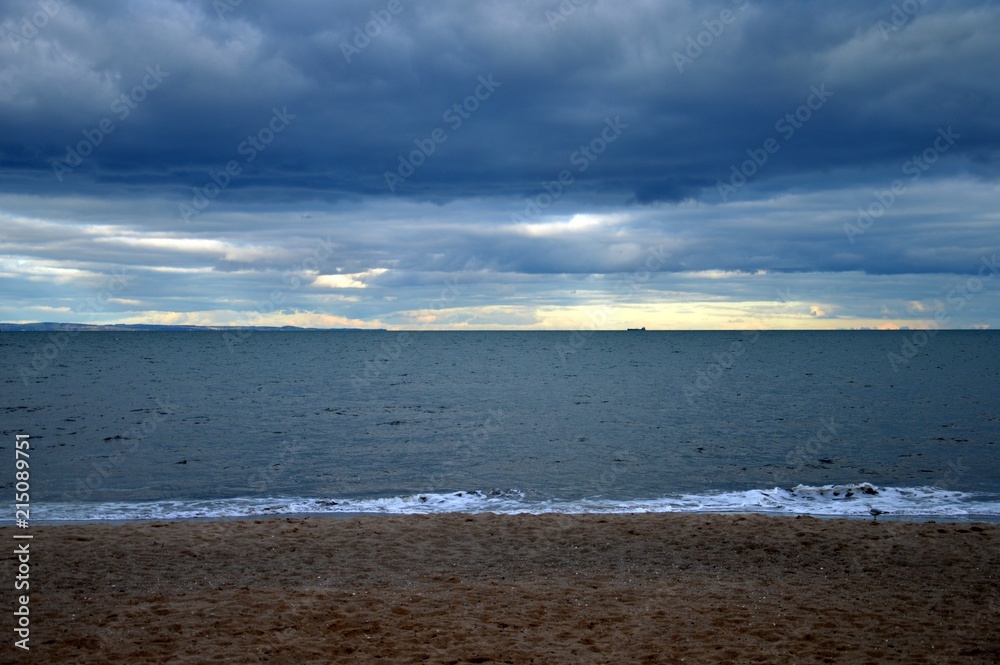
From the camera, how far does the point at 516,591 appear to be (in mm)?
12477

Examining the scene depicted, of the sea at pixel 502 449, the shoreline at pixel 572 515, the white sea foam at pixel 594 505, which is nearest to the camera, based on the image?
the shoreline at pixel 572 515

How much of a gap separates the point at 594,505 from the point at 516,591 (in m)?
9.97

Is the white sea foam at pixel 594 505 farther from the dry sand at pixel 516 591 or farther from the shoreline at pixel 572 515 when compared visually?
the dry sand at pixel 516 591

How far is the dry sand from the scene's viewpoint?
9719 millimetres

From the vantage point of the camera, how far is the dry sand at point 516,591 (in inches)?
383

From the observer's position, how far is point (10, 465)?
27094 millimetres

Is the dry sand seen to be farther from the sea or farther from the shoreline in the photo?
the sea

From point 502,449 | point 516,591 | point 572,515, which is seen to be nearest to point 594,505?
point 572,515

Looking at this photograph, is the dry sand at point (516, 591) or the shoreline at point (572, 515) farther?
the shoreline at point (572, 515)

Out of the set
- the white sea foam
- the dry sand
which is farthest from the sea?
the dry sand

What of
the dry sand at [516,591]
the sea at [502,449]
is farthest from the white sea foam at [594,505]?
the dry sand at [516,591]

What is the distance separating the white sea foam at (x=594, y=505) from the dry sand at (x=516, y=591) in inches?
110

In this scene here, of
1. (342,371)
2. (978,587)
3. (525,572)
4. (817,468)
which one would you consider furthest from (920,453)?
(342,371)

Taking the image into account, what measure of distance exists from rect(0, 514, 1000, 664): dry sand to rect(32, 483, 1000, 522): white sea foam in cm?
279
